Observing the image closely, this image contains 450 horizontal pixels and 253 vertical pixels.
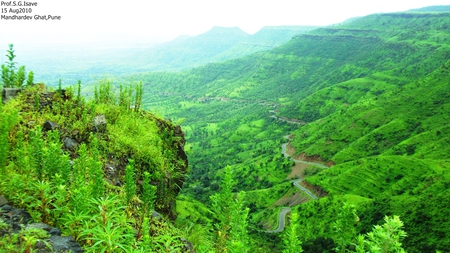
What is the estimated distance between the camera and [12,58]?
1136 centimetres

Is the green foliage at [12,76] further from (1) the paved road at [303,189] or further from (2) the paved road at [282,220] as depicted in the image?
(1) the paved road at [303,189]

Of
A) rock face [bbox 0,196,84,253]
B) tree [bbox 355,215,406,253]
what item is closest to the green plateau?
tree [bbox 355,215,406,253]

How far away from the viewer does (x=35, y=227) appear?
5.58 meters

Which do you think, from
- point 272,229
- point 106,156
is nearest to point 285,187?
point 272,229

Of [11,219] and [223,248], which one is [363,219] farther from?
[11,219]

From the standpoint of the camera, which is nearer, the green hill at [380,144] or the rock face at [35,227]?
the rock face at [35,227]

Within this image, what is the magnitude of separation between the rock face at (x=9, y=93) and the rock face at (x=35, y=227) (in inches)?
227

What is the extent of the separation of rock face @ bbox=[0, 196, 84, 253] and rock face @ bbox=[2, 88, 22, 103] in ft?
18.9

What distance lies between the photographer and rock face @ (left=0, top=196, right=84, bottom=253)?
17.5ft

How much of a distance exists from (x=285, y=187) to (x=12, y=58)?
8458 centimetres

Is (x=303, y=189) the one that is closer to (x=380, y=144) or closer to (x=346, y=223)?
(x=380, y=144)

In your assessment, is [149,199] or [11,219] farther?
[149,199]

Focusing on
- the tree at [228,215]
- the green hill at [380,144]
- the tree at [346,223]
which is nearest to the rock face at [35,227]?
the tree at [228,215]

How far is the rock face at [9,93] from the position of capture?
1025cm
